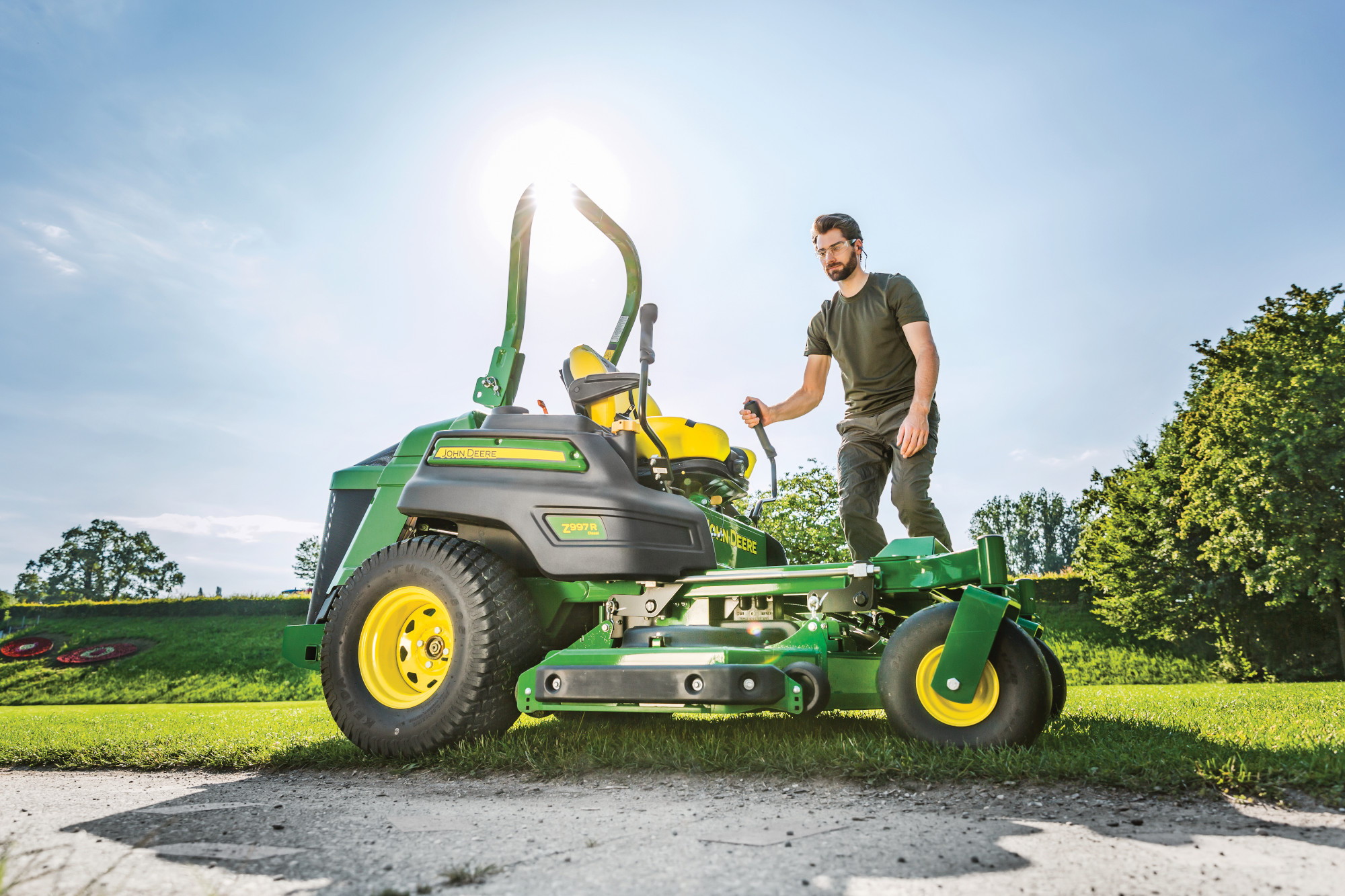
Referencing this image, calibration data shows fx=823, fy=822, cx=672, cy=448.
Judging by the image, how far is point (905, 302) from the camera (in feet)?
13.9

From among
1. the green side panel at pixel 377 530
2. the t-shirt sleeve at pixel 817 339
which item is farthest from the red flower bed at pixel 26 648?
the t-shirt sleeve at pixel 817 339

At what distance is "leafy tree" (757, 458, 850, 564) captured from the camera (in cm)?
1931

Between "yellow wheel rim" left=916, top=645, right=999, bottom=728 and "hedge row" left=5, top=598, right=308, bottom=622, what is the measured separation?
30118 millimetres

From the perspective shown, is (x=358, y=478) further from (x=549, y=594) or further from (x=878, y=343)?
(x=878, y=343)

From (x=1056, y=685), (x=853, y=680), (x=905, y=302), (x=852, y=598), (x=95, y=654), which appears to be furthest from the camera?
(x=95, y=654)

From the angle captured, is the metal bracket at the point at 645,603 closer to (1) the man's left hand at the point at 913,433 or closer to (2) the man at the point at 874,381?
(2) the man at the point at 874,381

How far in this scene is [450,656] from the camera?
3641 millimetres

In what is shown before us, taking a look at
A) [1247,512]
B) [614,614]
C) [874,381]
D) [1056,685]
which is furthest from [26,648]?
[1247,512]

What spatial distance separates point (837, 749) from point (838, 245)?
2.57 m

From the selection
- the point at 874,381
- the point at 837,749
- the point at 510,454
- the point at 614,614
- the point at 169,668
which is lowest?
the point at 169,668

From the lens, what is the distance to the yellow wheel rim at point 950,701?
3008 mm

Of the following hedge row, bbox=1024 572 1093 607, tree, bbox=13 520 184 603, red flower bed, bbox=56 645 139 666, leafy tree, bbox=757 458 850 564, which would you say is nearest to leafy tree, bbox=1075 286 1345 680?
hedge row, bbox=1024 572 1093 607

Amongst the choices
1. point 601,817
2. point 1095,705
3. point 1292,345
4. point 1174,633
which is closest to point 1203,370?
point 1292,345

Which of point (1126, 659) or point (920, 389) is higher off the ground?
point (920, 389)
